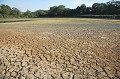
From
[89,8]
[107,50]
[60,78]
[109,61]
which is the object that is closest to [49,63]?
[60,78]

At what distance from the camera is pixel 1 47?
8.97m

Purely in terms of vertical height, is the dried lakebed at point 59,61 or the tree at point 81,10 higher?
the tree at point 81,10

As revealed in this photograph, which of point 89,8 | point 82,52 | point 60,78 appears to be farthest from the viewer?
point 89,8

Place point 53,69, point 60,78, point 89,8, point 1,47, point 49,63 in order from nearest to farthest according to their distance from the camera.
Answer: point 60,78, point 53,69, point 49,63, point 1,47, point 89,8

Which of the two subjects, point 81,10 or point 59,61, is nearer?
point 59,61

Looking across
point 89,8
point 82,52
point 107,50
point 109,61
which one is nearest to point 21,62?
point 82,52

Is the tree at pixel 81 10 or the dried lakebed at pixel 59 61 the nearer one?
the dried lakebed at pixel 59 61

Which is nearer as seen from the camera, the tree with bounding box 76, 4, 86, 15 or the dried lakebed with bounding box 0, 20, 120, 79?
the dried lakebed with bounding box 0, 20, 120, 79

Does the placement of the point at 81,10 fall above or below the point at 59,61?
above

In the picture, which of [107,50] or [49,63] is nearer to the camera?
[49,63]

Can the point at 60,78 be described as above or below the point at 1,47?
below

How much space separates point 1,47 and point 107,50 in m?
6.11

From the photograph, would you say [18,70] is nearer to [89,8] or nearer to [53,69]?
[53,69]

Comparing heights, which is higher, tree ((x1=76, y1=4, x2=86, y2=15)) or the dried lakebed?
tree ((x1=76, y1=4, x2=86, y2=15))
